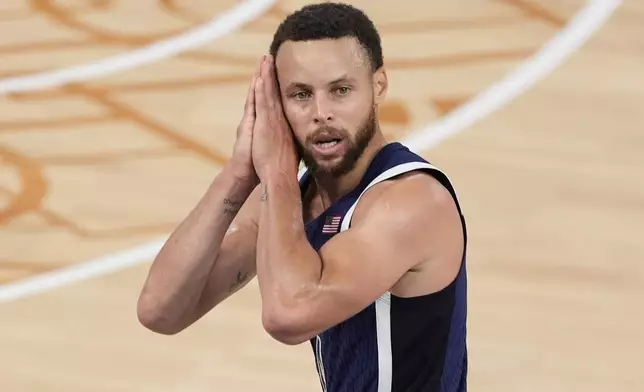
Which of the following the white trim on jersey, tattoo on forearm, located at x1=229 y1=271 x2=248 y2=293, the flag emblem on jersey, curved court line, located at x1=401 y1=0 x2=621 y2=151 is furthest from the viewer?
curved court line, located at x1=401 y1=0 x2=621 y2=151

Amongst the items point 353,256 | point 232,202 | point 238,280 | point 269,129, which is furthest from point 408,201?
point 238,280

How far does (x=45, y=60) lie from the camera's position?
7.36 m

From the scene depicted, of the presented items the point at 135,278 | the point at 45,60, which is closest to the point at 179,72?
the point at 45,60

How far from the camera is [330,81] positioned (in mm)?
2445

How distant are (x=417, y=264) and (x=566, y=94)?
14.3ft

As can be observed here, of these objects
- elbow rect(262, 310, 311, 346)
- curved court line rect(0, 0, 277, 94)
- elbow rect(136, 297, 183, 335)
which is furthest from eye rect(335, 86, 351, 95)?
curved court line rect(0, 0, 277, 94)

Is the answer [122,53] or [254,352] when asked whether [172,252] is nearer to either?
[254,352]

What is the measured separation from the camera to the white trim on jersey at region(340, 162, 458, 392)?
2.44m

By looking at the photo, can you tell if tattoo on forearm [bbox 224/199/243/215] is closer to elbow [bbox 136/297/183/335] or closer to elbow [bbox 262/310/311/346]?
elbow [bbox 136/297/183/335]

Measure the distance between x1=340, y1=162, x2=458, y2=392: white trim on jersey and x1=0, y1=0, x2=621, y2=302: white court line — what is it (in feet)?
9.90

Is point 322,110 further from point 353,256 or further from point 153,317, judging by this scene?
point 153,317

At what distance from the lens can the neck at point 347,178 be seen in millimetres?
2570

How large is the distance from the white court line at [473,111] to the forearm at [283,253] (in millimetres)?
2987

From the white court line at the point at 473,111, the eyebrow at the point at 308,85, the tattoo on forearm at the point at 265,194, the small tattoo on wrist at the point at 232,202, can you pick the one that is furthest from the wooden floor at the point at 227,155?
the eyebrow at the point at 308,85
